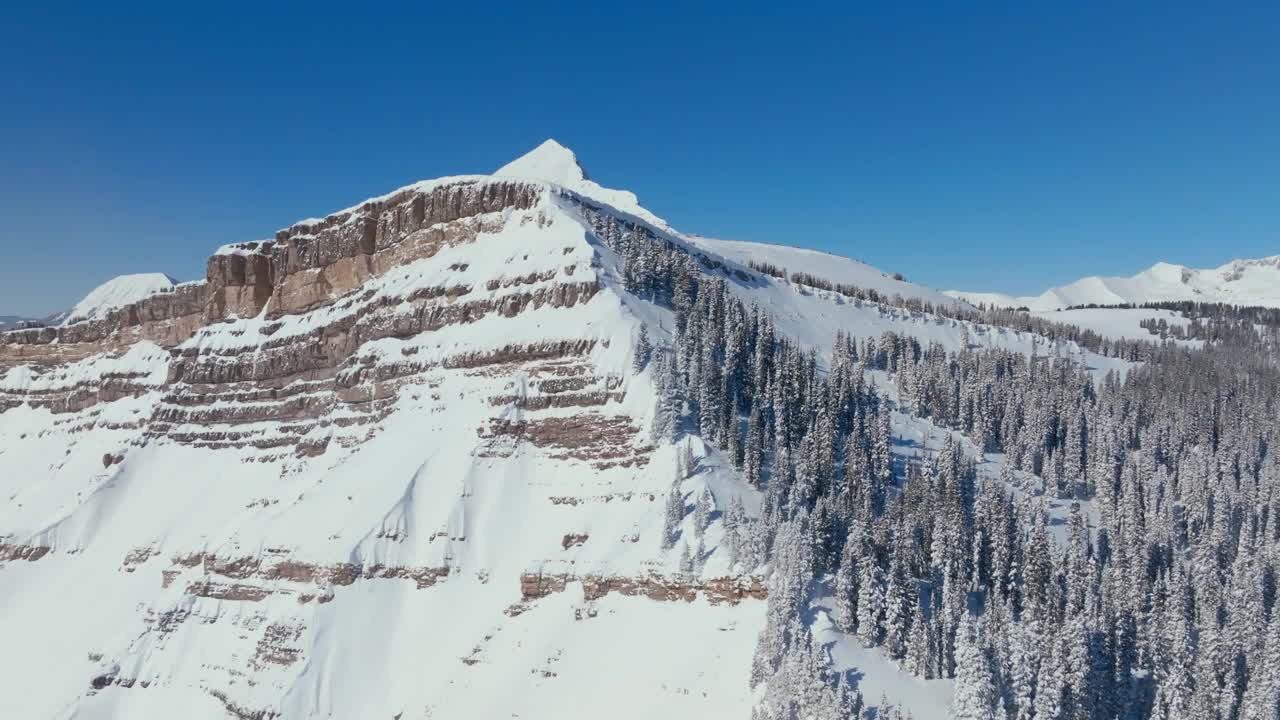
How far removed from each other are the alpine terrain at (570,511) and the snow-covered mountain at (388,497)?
1.43 feet

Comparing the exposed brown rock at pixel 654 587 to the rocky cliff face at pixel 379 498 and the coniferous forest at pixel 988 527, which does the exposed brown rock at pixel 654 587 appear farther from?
the coniferous forest at pixel 988 527

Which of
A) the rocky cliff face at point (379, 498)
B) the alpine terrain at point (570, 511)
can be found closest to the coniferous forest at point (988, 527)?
the alpine terrain at point (570, 511)

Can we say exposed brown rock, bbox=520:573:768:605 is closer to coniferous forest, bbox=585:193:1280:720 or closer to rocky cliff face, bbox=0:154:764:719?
rocky cliff face, bbox=0:154:764:719

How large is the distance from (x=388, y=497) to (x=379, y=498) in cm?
119

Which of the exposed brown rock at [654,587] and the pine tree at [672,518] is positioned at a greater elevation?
the pine tree at [672,518]

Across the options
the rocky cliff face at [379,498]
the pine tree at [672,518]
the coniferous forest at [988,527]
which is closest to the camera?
the coniferous forest at [988,527]

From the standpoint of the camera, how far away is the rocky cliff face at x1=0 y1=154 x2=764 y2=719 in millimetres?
78562

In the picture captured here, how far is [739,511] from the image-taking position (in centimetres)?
7700

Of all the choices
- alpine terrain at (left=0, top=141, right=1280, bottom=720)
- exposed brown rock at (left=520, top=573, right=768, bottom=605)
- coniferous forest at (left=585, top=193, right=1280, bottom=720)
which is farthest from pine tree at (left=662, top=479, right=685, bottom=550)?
exposed brown rock at (left=520, top=573, right=768, bottom=605)

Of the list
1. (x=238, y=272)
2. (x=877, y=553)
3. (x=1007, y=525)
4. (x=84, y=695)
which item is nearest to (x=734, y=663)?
(x=877, y=553)

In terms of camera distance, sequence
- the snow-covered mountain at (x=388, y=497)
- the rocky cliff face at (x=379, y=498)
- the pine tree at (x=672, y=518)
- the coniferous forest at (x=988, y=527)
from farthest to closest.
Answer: the rocky cliff face at (x=379, y=498) < the pine tree at (x=672, y=518) < the snow-covered mountain at (x=388, y=497) < the coniferous forest at (x=988, y=527)

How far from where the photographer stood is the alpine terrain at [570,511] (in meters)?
70.8

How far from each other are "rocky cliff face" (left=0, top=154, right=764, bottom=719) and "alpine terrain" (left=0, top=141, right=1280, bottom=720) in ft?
1.36

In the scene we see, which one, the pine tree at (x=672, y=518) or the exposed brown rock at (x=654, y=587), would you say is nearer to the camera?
the exposed brown rock at (x=654, y=587)
